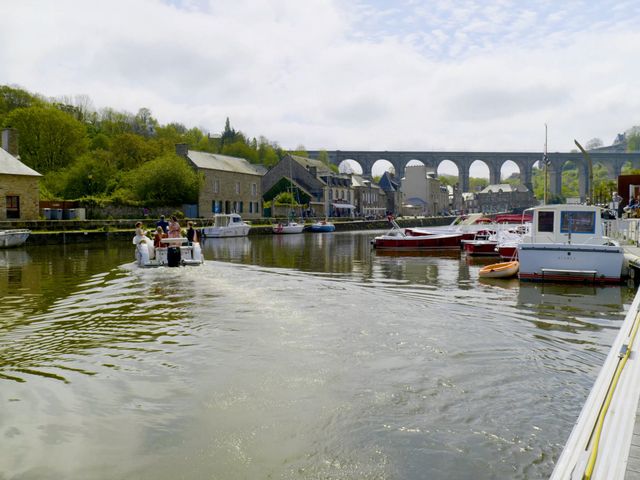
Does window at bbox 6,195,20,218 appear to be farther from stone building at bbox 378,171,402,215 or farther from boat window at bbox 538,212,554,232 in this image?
stone building at bbox 378,171,402,215

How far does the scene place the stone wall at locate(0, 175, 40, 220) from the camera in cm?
3497

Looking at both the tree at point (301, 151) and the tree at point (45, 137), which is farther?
the tree at point (301, 151)

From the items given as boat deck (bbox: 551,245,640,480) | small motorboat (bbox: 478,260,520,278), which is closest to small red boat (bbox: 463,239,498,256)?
small motorboat (bbox: 478,260,520,278)

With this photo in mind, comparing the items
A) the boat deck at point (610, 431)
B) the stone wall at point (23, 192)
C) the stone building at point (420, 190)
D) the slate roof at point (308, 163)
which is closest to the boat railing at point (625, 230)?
the boat deck at point (610, 431)

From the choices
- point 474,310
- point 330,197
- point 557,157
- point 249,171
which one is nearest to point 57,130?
point 249,171

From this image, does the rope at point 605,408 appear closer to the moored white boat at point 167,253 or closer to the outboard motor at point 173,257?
the outboard motor at point 173,257

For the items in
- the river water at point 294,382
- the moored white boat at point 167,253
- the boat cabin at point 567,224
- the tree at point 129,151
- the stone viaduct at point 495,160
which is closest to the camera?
the river water at point 294,382

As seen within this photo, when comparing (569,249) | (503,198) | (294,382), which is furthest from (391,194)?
(294,382)

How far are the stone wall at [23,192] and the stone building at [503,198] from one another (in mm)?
112015

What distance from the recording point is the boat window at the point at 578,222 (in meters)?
16.8

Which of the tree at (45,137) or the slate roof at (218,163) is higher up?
the tree at (45,137)

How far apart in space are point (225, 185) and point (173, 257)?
39.4 m

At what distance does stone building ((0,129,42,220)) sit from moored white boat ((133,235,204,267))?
70.3ft

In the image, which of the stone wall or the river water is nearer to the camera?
the river water
